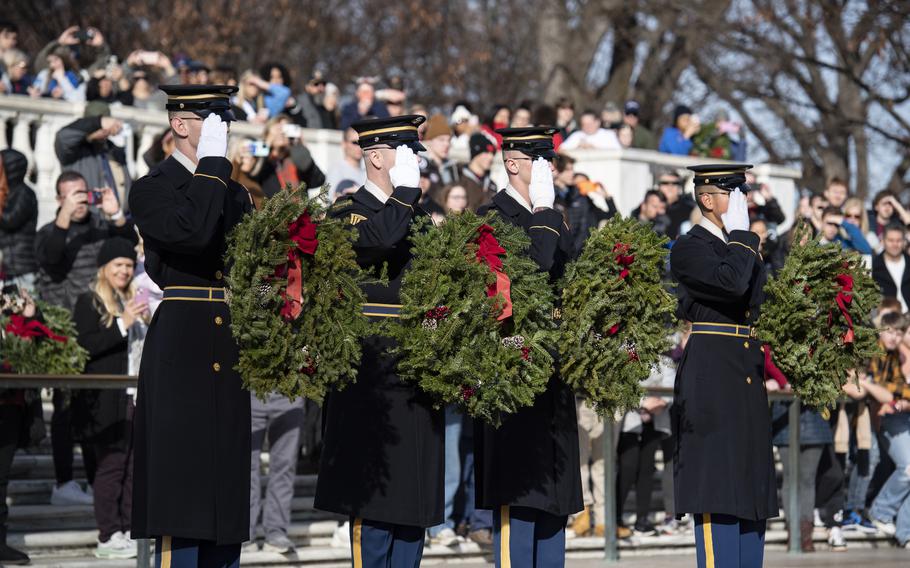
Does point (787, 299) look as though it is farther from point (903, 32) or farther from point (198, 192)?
point (903, 32)

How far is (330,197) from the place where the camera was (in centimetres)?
1338

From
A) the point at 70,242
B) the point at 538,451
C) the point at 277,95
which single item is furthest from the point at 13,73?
Result: the point at 538,451

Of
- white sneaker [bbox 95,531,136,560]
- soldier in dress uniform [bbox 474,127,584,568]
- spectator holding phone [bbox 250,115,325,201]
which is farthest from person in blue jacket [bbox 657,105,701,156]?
soldier in dress uniform [bbox 474,127,584,568]

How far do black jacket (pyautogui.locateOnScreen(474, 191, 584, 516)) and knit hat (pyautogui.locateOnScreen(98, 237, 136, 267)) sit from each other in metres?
3.17

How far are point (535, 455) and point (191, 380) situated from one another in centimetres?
185

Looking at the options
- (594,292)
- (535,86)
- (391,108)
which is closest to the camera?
(594,292)

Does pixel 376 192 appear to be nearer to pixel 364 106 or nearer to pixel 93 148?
pixel 93 148

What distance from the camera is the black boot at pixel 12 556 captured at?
31.7ft

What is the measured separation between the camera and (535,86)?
35656 millimetres

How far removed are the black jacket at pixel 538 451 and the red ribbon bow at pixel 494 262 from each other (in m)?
0.50

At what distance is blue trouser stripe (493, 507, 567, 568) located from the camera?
26.0ft

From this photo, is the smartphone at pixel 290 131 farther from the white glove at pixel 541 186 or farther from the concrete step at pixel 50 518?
the white glove at pixel 541 186

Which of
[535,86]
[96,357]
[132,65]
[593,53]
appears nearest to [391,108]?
[132,65]

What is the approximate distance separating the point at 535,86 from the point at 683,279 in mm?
27696
